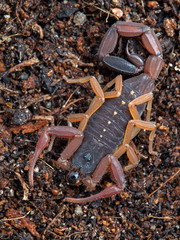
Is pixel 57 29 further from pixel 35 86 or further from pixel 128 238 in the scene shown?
pixel 128 238

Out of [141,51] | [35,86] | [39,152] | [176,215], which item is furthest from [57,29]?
[176,215]

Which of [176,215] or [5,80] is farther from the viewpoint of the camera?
[176,215]

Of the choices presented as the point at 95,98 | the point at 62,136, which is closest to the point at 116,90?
the point at 95,98

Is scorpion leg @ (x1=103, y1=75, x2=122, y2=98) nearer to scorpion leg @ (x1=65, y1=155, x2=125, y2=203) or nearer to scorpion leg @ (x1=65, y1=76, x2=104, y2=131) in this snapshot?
scorpion leg @ (x1=65, y1=76, x2=104, y2=131)

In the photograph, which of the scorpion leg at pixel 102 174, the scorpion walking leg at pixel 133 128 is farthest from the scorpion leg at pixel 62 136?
the scorpion walking leg at pixel 133 128

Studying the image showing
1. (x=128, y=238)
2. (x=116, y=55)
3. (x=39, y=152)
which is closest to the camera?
(x=39, y=152)

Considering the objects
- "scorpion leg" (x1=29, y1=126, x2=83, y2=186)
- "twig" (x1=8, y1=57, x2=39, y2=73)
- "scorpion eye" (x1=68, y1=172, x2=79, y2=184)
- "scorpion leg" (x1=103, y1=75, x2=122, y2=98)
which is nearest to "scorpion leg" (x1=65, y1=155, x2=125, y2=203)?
"scorpion eye" (x1=68, y1=172, x2=79, y2=184)

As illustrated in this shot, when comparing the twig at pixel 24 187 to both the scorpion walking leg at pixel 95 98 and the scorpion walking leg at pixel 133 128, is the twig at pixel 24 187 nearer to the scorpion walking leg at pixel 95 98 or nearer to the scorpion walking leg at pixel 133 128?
the scorpion walking leg at pixel 95 98

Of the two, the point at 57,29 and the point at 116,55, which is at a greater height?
the point at 57,29
